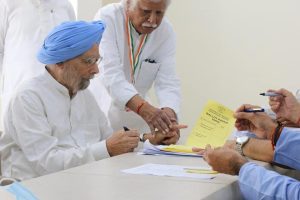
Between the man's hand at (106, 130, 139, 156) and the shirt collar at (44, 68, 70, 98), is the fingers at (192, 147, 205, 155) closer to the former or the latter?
the man's hand at (106, 130, 139, 156)

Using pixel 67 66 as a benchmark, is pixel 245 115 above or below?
below

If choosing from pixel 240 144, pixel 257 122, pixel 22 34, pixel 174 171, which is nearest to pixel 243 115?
pixel 257 122

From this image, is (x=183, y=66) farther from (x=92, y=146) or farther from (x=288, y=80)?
(x=92, y=146)

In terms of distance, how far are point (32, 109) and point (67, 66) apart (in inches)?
11.1

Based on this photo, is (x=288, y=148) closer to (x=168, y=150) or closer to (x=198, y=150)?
(x=198, y=150)

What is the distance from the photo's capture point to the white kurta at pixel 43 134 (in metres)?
2.14

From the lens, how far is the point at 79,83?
2.39 meters

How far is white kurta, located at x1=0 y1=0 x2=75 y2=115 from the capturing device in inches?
131

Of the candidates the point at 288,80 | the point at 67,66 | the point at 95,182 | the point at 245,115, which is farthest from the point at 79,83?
the point at 288,80

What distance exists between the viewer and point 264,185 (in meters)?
1.49

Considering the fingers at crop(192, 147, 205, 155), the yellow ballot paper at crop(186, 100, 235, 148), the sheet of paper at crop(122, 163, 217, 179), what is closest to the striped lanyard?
the yellow ballot paper at crop(186, 100, 235, 148)

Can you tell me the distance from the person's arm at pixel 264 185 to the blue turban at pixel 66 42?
1.07 metres

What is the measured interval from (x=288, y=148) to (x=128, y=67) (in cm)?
150

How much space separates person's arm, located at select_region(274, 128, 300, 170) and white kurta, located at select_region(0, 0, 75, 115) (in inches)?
79.4
